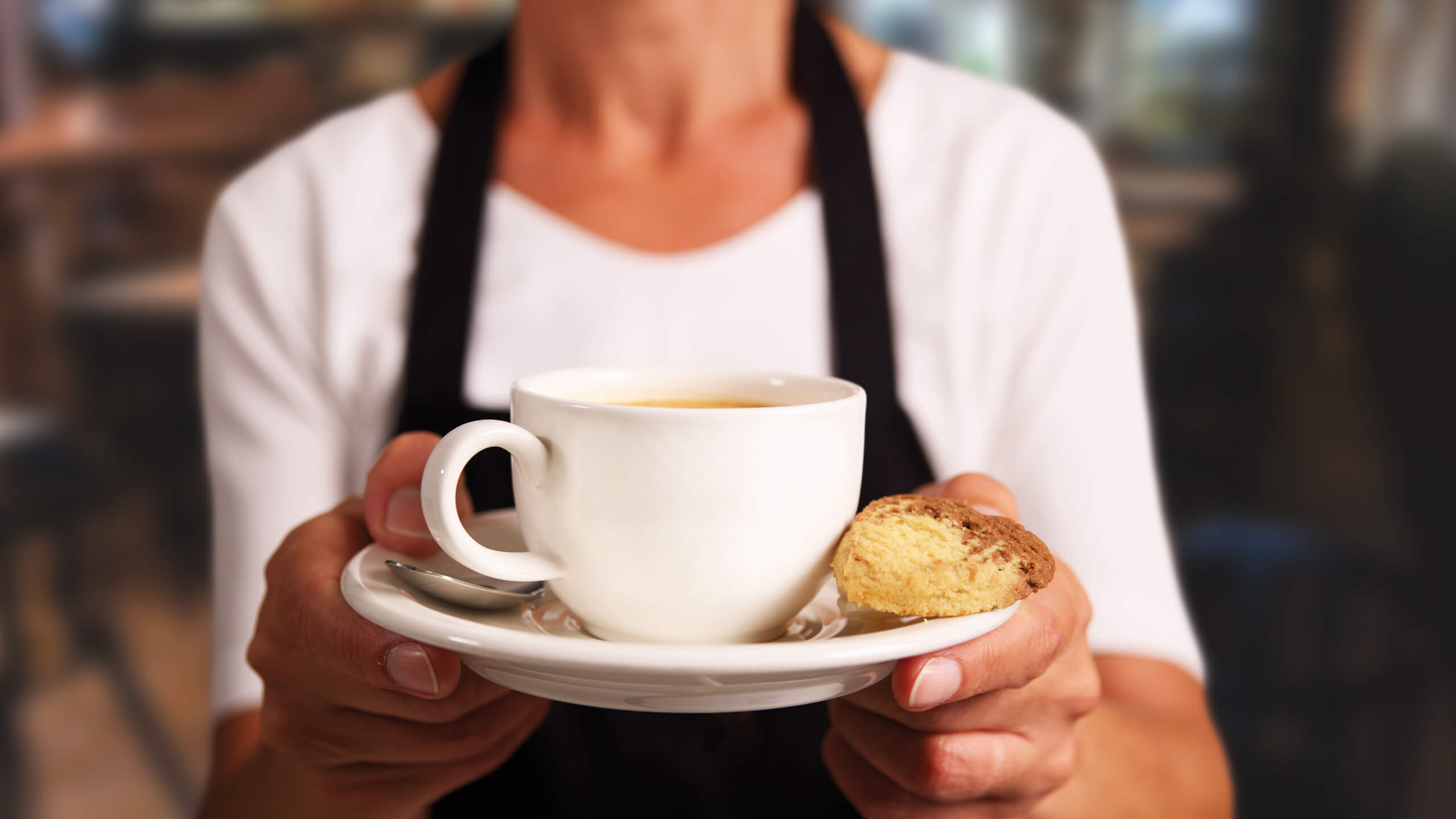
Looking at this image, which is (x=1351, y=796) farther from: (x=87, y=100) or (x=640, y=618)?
(x=87, y=100)

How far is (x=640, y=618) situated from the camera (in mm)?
371

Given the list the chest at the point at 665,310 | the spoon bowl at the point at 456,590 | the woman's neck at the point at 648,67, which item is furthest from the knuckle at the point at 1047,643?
the woman's neck at the point at 648,67

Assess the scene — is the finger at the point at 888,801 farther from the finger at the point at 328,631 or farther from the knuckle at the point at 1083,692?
the finger at the point at 328,631

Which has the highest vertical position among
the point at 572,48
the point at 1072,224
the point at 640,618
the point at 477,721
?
the point at 572,48

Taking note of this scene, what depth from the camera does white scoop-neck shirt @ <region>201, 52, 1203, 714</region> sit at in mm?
698

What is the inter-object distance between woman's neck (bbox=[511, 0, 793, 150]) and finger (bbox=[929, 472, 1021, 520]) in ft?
1.34

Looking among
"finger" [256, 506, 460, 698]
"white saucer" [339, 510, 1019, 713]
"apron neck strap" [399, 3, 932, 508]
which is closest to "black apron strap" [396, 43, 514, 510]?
"apron neck strap" [399, 3, 932, 508]

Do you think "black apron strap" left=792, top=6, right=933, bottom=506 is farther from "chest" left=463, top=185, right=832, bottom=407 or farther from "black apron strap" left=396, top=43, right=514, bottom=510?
"black apron strap" left=396, top=43, right=514, bottom=510

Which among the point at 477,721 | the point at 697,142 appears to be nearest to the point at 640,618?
the point at 477,721

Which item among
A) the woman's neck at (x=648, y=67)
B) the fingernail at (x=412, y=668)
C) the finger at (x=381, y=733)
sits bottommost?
the finger at (x=381, y=733)

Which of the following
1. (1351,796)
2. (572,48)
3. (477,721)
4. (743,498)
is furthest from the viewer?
(1351,796)

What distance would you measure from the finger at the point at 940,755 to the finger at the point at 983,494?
0.10 metres

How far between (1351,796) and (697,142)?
2.81 feet

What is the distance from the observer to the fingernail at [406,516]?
17.3 inches
